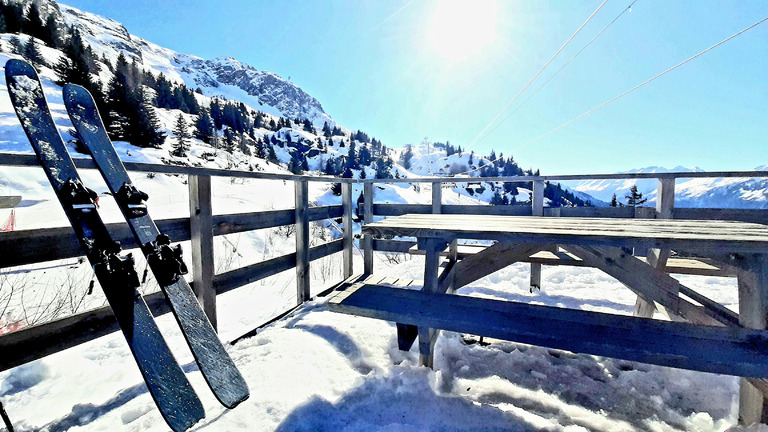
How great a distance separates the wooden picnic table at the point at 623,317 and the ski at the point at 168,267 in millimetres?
528

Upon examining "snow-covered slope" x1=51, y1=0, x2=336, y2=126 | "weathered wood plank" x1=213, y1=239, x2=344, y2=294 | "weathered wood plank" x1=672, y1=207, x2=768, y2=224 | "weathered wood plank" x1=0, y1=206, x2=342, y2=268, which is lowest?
"weathered wood plank" x1=213, y1=239, x2=344, y2=294

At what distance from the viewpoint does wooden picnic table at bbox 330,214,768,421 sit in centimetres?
110

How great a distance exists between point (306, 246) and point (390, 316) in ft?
5.58

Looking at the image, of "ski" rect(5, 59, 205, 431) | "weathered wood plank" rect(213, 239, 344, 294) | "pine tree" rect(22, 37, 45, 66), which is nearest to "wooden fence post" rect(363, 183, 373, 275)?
"weathered wood plank" rect(213, 239, 344, 294)

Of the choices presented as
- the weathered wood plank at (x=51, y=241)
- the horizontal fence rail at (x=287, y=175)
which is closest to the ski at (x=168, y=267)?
the horizontal fence rail at (x=287, y=175)

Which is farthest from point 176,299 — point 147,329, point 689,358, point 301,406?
point 689,358

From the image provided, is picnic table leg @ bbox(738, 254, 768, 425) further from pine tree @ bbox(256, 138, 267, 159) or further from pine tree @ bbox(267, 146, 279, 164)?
pine tree @ bbox(267, 146, 279, 164)

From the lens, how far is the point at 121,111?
19.3 meters

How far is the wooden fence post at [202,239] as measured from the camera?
1.98 metres

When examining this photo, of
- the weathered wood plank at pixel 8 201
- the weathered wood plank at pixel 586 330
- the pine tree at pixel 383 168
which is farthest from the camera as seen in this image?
the pine tree at pixel 383 168

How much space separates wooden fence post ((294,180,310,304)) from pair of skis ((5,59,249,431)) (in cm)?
137

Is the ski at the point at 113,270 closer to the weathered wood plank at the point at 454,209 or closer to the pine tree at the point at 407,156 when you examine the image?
the weathered wood plank at the point at 454,209

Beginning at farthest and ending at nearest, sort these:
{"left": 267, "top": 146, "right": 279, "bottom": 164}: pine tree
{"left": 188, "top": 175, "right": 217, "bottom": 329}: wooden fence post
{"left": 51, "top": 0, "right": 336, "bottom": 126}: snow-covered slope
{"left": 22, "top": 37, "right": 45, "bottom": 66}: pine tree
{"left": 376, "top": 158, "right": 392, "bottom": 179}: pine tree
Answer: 1. {"left": 51, "top": 0, "right": 336, "bottom": 126}: snow-covered slope
2. {"left": 376, "top": 158, "right": 392, "bottom": 179}: pine tree
3. {"left": 267, "top": 146, "right": 279, "bottom": 164}: pine tree
4. {"left": 22, "top": 37, "right": 45, "bottom": 66}: pine tree
5. {"left": 188, "top": 175, "right": 217, "bottom": 329}: wooden fence post

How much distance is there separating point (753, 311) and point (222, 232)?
2.84 metres
